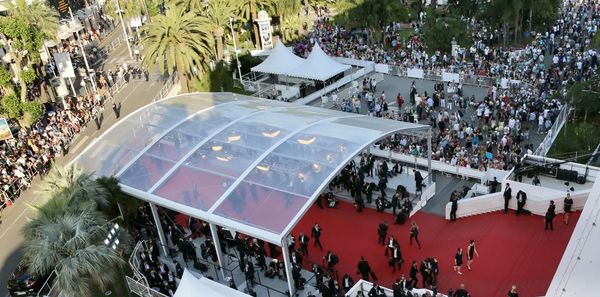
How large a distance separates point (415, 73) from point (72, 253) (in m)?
27.6

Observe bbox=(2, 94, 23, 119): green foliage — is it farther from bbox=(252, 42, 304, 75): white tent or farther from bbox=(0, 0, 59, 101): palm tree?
bbox=(252, 42, 304, 75): white tent

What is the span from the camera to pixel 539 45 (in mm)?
40125

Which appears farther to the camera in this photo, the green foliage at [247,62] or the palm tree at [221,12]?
the palm tree at [221,12]

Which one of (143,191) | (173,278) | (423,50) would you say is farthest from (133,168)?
(423,50)

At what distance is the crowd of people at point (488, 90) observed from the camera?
26156mm

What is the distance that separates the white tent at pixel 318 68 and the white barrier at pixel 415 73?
439cm

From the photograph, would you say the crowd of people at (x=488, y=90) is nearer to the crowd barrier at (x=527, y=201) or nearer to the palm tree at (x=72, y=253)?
the crowd barrier at (x=527, y=201)

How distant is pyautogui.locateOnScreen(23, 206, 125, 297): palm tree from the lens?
15.7 m

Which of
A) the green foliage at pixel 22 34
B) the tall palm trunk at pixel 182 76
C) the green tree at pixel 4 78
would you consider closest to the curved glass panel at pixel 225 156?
the tall palm trunk at pixel 182 76

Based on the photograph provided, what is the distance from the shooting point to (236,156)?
65.8 feet

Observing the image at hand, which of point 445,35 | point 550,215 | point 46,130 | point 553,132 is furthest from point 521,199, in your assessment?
point 46,130

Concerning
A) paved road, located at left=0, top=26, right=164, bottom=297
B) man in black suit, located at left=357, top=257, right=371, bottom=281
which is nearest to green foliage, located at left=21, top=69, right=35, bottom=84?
paved road, located at left=0, top=26, right=164, bottom=297

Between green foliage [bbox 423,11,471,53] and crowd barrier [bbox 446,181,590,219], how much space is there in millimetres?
19244

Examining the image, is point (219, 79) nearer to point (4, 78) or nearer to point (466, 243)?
point (4, 78)
